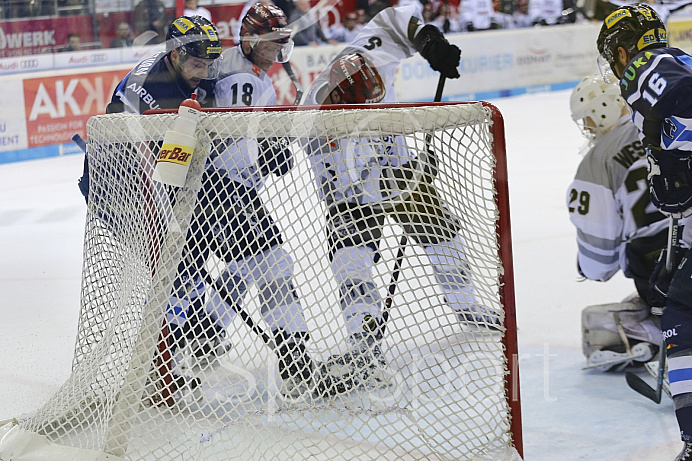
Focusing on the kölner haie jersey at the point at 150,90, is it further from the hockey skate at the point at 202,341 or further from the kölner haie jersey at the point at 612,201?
the kölner haie jersey at the point at 612,201

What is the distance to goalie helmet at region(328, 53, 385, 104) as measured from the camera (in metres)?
2.27

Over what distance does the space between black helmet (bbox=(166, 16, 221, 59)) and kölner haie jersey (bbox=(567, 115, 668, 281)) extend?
3.61 ft

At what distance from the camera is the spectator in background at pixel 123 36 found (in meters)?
5.39

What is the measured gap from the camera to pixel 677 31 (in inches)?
403

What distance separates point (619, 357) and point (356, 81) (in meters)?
1.09

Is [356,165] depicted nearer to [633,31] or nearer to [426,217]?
[426,217]

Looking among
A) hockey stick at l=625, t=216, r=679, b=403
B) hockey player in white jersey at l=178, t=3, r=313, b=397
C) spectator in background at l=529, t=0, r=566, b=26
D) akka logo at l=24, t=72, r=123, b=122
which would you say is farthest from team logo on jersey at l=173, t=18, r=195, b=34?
spectator in background at l=529, t=0, r=566, b=26

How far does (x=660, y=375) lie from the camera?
2.03 metres

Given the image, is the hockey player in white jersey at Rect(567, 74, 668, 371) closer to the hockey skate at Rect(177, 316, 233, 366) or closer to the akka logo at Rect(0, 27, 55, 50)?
the hockey skate at Rect(177, 316, 233, 366)

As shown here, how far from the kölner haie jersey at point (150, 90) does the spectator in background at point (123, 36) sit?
3.35 meters

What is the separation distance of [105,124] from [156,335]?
46cm

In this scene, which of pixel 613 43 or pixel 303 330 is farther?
pixel 613 43

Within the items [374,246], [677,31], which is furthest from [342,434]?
[677,31]

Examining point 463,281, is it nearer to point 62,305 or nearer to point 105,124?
point 105,124
